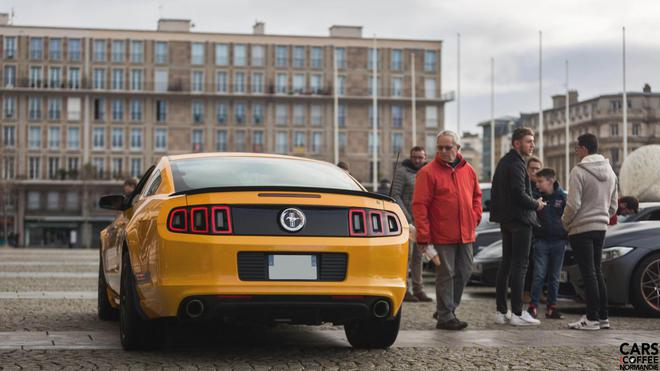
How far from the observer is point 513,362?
6273 millimetres

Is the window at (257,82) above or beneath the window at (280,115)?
above

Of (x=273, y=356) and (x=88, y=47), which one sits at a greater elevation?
(x=88, y=47)

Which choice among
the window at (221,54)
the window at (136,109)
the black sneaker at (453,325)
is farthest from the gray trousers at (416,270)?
the window at (221,54)

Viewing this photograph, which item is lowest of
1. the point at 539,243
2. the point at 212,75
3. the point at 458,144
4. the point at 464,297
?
the point at 464,297

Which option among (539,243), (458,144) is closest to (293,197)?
(458,144)

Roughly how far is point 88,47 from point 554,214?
75.8 metres

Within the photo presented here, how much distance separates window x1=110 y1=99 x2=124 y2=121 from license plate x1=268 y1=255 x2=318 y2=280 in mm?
78115

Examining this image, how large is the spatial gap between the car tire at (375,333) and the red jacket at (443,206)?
1624 millimetres

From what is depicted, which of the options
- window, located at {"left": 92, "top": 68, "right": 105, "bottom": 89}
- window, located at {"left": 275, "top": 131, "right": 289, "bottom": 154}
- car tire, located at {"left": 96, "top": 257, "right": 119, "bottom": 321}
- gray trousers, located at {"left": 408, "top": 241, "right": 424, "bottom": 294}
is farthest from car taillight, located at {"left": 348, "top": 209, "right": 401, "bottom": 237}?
window, located at {"left": 92, "top": 68, "right": 105, "bottom": 89}

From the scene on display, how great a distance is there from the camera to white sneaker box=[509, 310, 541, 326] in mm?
8984

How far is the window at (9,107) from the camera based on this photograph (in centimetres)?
8081

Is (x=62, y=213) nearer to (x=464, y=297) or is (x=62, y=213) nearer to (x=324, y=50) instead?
(x=324, y=50)

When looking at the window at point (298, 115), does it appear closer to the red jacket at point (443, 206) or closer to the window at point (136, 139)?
the window at point (136, 139)

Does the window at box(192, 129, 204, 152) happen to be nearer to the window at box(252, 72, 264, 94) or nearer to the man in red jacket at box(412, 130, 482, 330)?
the window at box(252, 72, 264, 94)
